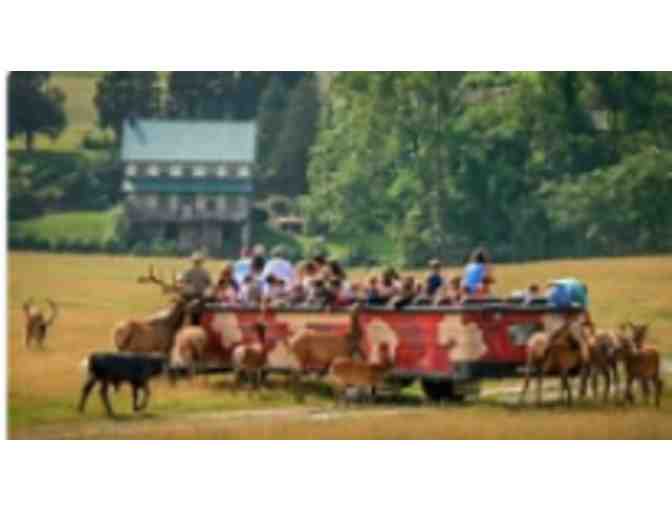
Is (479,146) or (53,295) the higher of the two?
(479,146)

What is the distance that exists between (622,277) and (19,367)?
247 inches

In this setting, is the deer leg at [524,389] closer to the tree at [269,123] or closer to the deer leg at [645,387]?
the deer leg at [645,387]

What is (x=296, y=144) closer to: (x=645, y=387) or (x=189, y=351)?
(x=189, y=351)

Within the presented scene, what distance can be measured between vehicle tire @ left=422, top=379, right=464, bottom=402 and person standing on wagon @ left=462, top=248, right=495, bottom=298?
97cm

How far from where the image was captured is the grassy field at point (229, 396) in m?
22.6

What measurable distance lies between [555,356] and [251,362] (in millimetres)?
3249

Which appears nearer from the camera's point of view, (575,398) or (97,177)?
(575,398)

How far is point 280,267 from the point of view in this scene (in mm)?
23844

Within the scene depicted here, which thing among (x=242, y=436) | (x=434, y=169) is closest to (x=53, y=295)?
(x=242, y=436)

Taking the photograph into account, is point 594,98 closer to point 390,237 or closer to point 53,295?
point 390,237

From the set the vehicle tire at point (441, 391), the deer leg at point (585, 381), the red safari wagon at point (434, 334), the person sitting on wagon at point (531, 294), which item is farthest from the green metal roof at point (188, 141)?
the deer leg at point (585, 381)

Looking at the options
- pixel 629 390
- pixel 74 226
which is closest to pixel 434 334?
pixel 629 390

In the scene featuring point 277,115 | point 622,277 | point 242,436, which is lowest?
point 242,436

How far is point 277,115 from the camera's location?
78.6 feet
